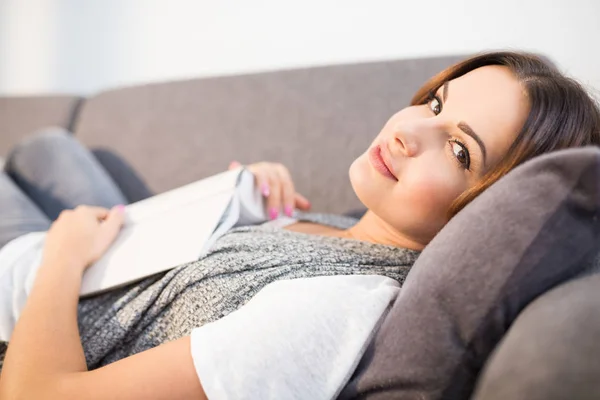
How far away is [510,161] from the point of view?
699 millimetres

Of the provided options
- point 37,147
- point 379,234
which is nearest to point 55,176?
point 37,147

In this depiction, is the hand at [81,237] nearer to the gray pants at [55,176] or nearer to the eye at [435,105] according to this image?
the gray pants at [55,176]

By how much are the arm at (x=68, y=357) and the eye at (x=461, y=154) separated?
0.48 m

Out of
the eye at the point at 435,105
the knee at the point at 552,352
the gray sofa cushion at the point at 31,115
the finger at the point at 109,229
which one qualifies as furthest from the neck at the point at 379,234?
the gray sofa cushion at the point at 31,115

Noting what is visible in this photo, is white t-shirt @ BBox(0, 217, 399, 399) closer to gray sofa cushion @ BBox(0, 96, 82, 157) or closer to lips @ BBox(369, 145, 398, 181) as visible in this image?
lips @ BBox(369, 145, 398, 181)

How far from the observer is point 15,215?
1.09 metres

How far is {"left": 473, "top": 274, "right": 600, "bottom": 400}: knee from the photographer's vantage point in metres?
0.40

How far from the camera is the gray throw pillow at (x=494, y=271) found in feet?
1.63

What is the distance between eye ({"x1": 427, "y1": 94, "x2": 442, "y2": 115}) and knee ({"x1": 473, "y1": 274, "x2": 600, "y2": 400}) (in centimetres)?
41

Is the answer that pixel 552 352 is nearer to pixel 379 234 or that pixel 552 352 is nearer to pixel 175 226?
pixel 379 234

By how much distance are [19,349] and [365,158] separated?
24.0 inches

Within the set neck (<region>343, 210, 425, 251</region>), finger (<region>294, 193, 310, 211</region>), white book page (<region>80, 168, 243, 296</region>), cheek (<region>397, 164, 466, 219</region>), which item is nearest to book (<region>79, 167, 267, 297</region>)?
white book page (<region>80, 168, 243, 296</region>)

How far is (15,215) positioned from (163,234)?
0.42 metres

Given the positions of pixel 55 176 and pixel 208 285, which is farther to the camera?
pixel 55 176
